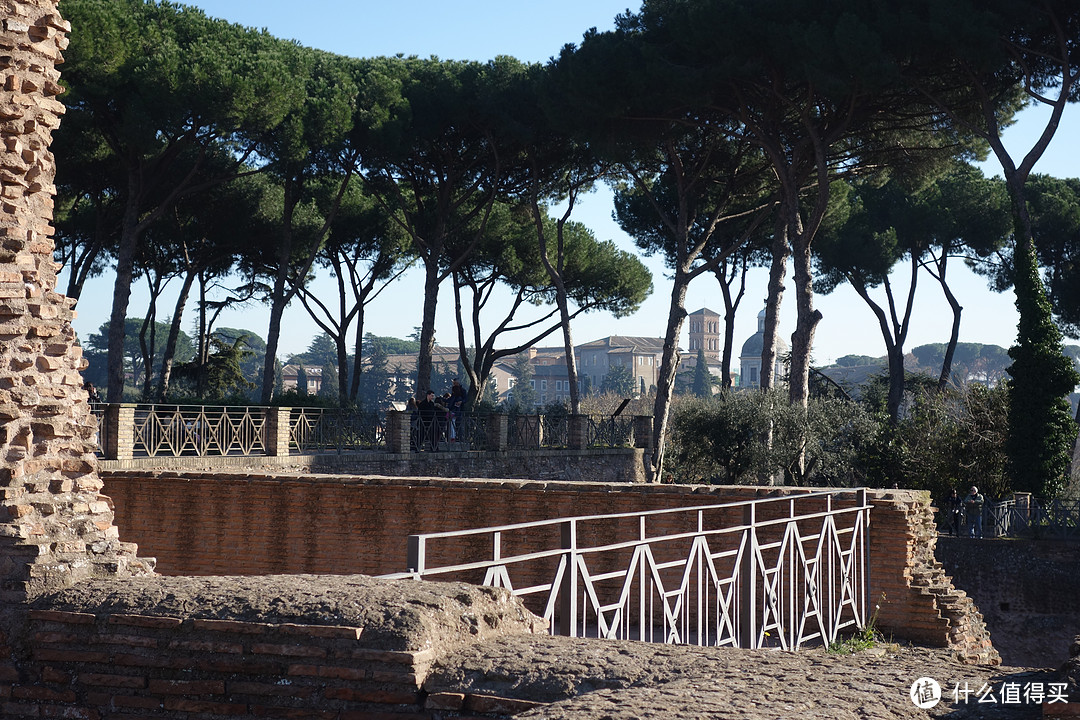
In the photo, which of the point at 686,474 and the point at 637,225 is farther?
the point at 637,225

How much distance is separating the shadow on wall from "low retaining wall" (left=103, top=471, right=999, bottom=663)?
676 centimetres

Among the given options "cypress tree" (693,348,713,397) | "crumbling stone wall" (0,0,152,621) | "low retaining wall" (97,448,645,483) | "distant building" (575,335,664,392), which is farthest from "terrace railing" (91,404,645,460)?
"distant building" (575,335,664,392)

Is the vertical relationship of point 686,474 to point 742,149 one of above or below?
below

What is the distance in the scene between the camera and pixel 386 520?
9086 mm

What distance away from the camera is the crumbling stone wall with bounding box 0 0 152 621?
4.41 m

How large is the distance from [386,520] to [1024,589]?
33.7 feet

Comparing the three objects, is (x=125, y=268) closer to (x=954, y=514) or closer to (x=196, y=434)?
(x=196, y=434)

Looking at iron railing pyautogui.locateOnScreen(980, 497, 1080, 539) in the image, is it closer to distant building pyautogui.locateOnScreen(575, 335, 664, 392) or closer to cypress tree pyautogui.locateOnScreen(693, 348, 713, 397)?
cypress tree pyautogui.locateOnScreen(693, 348, 713, 397)

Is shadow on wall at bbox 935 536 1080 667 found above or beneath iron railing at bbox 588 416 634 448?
beneath

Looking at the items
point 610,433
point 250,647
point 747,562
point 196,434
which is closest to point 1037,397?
point 610,433

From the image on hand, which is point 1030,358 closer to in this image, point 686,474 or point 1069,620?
point 1069,620

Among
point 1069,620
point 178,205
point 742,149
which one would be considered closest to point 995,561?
point 1069,620

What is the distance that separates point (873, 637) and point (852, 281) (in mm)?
23644

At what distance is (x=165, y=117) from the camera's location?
18453mm
